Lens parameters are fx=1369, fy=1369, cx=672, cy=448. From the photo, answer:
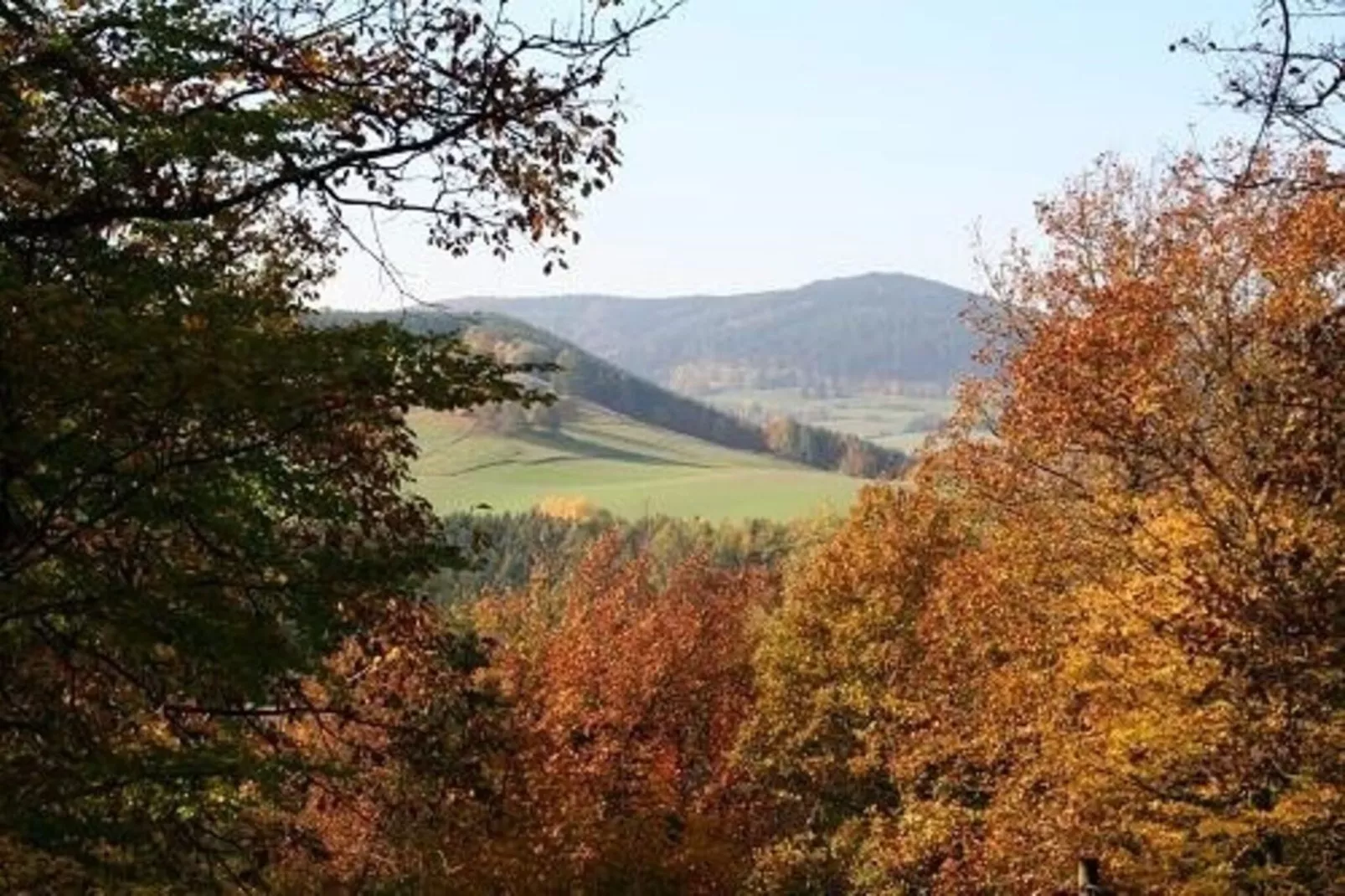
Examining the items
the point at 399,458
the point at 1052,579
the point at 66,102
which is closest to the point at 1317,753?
the point at 1052,579

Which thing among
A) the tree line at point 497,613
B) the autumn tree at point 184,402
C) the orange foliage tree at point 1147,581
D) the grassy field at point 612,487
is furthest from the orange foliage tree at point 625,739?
the grassy field at point 612,487

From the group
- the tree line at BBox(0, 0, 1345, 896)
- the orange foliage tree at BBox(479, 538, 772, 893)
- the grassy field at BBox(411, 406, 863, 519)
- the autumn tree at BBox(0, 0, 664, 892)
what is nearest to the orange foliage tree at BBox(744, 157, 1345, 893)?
the tree line at BBox(0, 0, 1345, 896)

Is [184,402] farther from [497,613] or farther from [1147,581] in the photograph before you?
[497,613]

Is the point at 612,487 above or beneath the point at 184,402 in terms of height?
beneath

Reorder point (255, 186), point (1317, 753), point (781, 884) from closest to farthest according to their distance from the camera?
point (255, 186)
point (1317, 753)
point (781, 884)

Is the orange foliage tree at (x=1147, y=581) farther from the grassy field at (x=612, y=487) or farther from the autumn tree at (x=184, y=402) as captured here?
the grassy field at (x=612, y=487)

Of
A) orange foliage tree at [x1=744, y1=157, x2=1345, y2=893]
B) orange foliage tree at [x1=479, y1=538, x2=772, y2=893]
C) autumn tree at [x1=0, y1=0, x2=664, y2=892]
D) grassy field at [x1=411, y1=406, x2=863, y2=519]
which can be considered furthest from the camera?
grassy field at [x1=411, y1=406, x2=863, y2=519]

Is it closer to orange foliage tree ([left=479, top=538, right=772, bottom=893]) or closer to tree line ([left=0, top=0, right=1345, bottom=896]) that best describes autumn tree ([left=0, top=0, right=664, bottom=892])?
tree line ([left=0, top=0, right=1345, bottom=896])

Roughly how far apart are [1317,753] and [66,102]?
600 inches

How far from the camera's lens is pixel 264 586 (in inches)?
299

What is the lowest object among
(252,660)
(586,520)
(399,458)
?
(586,520)

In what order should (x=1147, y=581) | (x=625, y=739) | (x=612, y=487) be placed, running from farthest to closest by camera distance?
(x=612, y=487)
(x=625, y=739)
(x=1147, y=581)

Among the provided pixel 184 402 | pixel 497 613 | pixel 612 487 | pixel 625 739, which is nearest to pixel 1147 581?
pixel 184 402

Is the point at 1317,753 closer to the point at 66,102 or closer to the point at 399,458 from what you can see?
the point at 399,458
